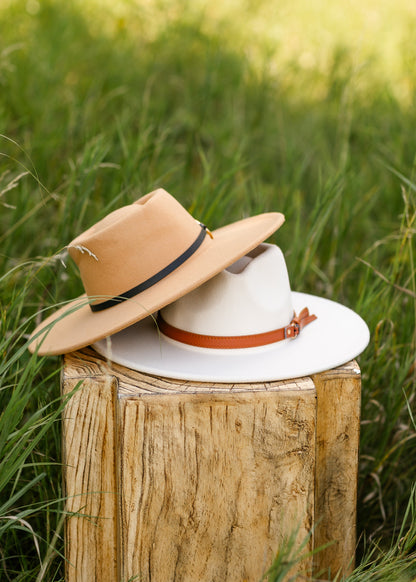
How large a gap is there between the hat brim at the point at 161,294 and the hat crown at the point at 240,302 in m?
0.05

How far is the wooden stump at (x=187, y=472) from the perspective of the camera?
1410 mm

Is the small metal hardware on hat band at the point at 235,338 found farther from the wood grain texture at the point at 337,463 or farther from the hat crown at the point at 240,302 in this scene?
the wood grain texture at the point at 337,463

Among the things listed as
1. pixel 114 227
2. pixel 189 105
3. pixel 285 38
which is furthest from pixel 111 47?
pixel 114 227

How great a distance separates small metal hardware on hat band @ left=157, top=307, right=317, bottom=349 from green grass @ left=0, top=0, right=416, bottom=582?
308mm

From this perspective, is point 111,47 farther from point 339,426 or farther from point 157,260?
point 339,426

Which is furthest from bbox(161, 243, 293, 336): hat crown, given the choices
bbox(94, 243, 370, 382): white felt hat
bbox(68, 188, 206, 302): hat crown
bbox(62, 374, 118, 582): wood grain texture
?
bbox(62, 374, 118, 582): wood grain texture

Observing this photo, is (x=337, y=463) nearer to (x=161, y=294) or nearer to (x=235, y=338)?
(x=235, y=338)

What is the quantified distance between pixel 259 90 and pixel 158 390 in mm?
2507

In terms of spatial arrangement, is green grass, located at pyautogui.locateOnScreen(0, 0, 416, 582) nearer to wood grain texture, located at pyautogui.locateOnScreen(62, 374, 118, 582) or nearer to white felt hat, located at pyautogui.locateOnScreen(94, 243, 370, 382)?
wood grain texture, located at pyautogui.locateOnScreen(62, 374, 118, 582)

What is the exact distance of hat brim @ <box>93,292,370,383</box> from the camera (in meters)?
1.45

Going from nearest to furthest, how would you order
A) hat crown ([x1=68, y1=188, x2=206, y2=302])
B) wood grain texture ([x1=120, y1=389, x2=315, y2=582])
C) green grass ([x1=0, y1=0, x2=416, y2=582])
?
wood grain texture ([x1=120, y1=389, x2=315, y2=582]), hat crown ([x1=68, y1=188, x2=206, y2=302]), green grass ([x1=0, y1=0, x2=416, y2=582])

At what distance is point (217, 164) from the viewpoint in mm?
2885

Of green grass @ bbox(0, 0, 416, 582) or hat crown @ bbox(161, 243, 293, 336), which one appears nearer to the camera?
hat crown @ bbox(161, 243, 293, 336)

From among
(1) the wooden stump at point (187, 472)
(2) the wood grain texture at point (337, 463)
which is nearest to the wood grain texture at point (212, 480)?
(1) the wooden stump at point (187, 472)
